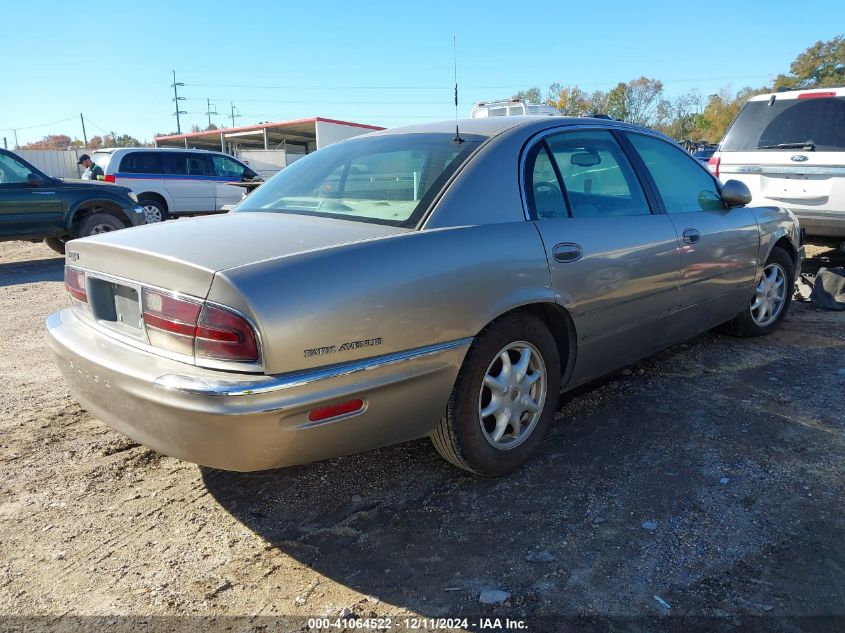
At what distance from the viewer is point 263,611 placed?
2111 millimetres

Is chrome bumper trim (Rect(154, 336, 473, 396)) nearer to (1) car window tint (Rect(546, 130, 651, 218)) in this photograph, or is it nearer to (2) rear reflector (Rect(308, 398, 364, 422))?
(2) rear reflector (Rect(308, 398, 364, 422))

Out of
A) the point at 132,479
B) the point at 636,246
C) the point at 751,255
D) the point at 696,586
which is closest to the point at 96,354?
the point at 132,479

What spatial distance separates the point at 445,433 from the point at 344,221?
1.00 m

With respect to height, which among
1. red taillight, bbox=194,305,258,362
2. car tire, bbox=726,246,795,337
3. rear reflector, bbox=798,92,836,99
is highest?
rear reflector, bbox=798,92,836,99

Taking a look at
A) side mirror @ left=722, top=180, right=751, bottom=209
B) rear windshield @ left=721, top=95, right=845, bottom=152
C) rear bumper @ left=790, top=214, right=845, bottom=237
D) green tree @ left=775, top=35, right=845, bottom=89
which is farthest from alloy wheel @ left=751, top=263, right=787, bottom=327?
green tree @ left=775, top=35, right=845, bottom=89

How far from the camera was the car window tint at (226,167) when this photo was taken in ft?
48.7

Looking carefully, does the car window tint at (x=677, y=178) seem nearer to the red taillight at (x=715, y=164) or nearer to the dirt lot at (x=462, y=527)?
the dirt lot at (x=462, y=527)

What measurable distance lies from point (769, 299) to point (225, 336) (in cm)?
446

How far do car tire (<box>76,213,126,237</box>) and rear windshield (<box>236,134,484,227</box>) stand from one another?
6.95 m

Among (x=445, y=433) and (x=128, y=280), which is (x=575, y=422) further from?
(x=128, y=280)

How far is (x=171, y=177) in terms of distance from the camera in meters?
14.0

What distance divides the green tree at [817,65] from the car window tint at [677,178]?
194 feet

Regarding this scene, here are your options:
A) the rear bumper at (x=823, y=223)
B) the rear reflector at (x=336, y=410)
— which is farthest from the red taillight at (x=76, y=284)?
the rear bumper at (x=823, y=223)

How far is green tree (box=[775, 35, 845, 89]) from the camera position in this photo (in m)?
53.6
